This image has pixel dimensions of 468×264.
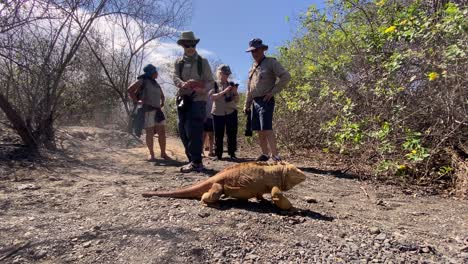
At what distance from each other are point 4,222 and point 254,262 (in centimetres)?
228

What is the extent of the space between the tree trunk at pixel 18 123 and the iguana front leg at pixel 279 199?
489cm

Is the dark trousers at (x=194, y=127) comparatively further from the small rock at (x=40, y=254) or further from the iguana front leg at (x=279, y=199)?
the small rock at (x=40, y=254)

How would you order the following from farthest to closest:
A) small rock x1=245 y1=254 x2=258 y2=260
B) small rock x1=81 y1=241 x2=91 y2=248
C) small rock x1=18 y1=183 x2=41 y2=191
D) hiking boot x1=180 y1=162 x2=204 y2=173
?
hiking boot x1=180 y1=162 x2=204 y2=173 → small rock x1=18 y1=183 x2=41 y2=191 → small rock x1=81 y1=241 x2=91 y2=248 → small rock x1=245 y1=254 x2=258 y2=260

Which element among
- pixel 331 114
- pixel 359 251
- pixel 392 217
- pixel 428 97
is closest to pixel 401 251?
pixel 359 251

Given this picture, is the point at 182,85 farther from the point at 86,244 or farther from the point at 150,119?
the point at 86,244

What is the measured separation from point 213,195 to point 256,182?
43cm

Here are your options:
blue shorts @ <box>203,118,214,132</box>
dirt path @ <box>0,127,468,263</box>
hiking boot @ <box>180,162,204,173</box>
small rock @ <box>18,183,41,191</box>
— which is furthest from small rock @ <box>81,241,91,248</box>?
blue shorts @ <box>203,118,214,132</box>

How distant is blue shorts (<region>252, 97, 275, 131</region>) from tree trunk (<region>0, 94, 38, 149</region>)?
3801 millimetres

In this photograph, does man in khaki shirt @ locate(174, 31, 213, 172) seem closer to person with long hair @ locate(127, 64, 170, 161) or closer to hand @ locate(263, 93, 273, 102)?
hand @ locate(263, 93, 273, 102)

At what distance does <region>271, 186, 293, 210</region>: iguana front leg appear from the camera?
143 inches

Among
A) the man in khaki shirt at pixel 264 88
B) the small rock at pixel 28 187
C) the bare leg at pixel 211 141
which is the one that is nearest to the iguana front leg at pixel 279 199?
A: the man in khaki shirt at pixel 264 88

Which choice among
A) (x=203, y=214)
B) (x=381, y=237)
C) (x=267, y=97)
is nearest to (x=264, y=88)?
(x=267, y=97)

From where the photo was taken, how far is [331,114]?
7.24 meters

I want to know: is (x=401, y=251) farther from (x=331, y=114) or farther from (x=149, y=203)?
(x=331, y=114)
